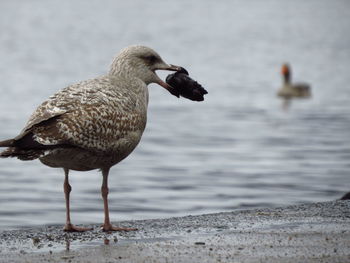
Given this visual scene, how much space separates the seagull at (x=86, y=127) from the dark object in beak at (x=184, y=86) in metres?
0.66

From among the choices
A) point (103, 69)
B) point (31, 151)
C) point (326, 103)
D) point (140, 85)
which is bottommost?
point (31, 151)

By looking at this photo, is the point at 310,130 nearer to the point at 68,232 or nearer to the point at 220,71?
the point at 68,232

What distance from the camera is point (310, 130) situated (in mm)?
23000

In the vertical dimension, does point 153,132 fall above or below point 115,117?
above

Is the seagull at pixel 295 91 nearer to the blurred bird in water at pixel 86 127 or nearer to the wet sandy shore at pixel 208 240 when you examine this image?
the wet sandy shore at pixel 208 240

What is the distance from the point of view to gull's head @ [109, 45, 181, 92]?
858 centimetres

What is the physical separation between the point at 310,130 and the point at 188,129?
3.22m

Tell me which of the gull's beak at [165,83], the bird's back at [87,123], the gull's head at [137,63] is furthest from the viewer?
the gull's beak at [165,83]

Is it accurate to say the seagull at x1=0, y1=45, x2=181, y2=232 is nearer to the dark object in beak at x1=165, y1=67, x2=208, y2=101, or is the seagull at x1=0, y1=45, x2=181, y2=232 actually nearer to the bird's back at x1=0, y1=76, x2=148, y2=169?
the bird's back at x1=0, y1=76, x2=148, y2=169

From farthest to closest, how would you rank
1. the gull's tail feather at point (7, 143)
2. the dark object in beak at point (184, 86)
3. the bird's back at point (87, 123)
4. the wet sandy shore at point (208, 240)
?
the dark object in beak at point (184, 86) < the bird's back at point (87, 123) < the gull's tail feather at point (7, 143) < the wet sandy shore at point (208, 240)

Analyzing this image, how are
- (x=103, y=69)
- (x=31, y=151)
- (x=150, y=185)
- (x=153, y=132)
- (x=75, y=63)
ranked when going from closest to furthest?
(x=31, y=151) → (x=150, y=185) → (x=153, y=132) → (x=103, y=69) → (x=75, y=63)

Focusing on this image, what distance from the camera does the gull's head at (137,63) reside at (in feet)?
28.1

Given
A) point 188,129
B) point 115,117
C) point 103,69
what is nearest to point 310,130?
point 188,129

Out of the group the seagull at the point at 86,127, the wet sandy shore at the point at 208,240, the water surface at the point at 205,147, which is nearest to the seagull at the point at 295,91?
the water surface at the point at 205,147
